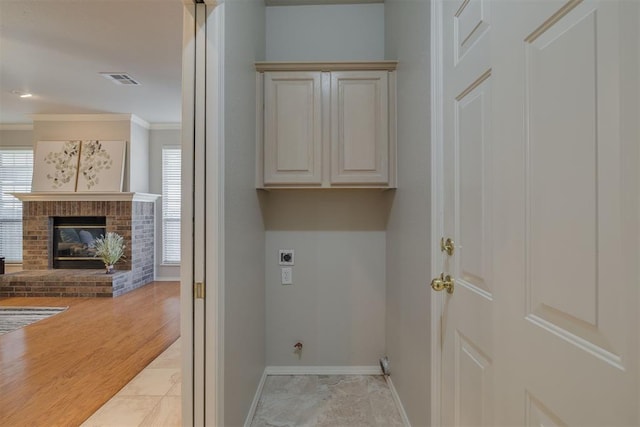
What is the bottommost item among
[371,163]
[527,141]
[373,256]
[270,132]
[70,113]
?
[373,256]

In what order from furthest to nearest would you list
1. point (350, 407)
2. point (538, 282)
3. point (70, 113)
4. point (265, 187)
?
point (70, 113)
point (265, 187)
point (350, 407)
point (538, 282)

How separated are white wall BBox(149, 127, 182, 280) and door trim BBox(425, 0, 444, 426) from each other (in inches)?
205

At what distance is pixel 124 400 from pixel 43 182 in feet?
15.3

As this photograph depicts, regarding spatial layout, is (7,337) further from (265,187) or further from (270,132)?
(270,132)

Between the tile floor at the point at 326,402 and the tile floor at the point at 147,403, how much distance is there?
0.57 metres

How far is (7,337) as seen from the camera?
3102 mm

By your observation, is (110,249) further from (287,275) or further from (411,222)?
(411,222)

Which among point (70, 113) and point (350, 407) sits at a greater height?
point (70, 113)

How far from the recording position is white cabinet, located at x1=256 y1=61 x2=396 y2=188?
2084 mm

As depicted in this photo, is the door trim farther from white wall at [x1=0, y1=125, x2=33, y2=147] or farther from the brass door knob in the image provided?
white wall at [x1=0, y1=125, x2=33, y2=147]

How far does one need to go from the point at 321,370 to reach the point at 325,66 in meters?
2.17

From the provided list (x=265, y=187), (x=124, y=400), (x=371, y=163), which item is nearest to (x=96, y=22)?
(x=265, y=187)

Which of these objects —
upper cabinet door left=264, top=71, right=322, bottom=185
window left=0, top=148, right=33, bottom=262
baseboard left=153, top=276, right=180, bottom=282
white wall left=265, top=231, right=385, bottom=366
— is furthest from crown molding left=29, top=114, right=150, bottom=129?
white wall left=265, top=231, right=385, bottom=366

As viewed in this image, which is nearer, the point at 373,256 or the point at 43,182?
the point at 373,256
